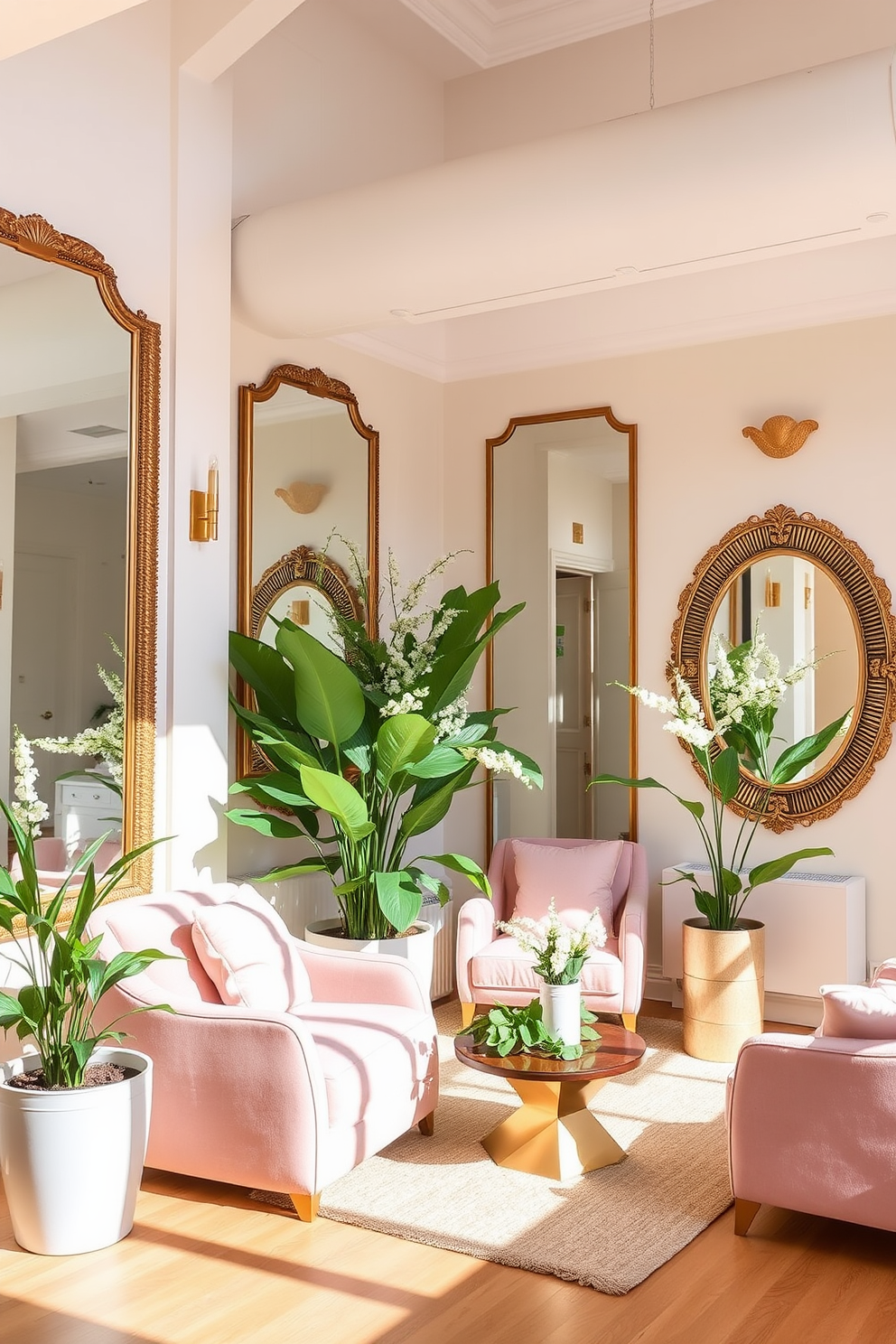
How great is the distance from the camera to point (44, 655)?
138 inches

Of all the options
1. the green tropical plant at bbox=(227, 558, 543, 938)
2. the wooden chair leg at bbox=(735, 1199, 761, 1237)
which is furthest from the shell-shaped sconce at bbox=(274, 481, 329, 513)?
the wooden chair leg at bbox=(735, 1199, 761, 1237)

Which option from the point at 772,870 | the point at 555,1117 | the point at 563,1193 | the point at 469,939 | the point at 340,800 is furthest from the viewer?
the point at 469,939

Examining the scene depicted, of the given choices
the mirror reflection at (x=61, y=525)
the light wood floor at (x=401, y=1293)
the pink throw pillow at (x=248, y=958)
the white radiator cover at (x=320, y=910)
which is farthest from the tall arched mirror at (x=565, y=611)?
the light wood floor at (x=401, y=1293)

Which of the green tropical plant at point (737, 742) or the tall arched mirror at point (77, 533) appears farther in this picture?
the green tropical plant at point (737, 742)

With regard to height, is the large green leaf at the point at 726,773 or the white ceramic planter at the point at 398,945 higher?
the large green leaf at the point at 726,773

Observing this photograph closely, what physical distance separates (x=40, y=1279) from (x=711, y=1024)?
8.42ft

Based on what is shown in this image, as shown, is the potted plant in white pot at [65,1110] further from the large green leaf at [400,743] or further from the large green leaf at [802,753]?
the large green leaf at [802,753]

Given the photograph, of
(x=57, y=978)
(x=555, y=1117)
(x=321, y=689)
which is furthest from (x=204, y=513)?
(x=555, y=1117)

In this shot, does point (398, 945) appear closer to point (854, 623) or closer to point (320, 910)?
point (320, 910)

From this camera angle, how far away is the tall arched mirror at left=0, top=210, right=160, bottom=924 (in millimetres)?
3410

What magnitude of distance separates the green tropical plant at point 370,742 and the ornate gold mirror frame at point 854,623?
3.64ft

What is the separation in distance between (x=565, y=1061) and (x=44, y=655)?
1864 mm

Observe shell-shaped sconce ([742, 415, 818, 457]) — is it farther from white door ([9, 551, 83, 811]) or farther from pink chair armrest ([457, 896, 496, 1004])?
white door ([9, 551, 83, 811])

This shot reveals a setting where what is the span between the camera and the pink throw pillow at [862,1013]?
114 inches
